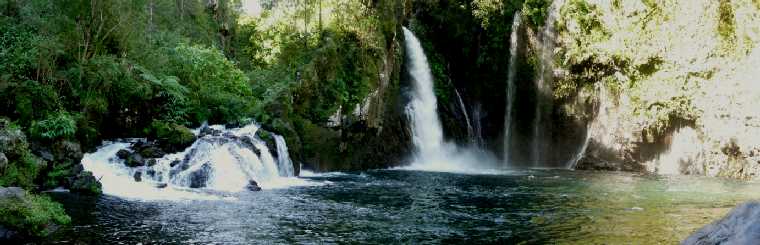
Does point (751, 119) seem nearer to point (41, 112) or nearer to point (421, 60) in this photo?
point (421, 60)

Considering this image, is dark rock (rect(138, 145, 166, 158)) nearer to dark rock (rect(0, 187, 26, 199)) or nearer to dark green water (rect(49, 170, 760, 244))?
dark green water (rect(49, 170, 760, 244))

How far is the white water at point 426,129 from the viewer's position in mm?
31812

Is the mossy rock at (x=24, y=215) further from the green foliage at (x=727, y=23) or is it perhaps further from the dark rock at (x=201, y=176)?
the green foliage at (x=727, y=23)

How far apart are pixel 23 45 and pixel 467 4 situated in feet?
78.3

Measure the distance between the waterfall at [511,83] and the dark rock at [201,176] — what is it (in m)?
20.2

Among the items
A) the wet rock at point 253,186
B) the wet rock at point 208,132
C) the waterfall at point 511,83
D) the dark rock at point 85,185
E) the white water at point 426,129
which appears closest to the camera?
the dark rock at point 85,185

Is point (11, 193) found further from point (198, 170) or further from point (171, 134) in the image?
point (171, 134)

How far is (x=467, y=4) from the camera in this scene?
35.8 metres

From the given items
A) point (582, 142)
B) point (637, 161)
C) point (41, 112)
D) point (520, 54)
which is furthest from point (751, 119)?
point (41, 112)

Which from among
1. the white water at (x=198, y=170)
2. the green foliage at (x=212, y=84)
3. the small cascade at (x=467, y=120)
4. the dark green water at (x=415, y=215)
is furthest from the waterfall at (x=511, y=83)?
the white water at (x=198, y=170)

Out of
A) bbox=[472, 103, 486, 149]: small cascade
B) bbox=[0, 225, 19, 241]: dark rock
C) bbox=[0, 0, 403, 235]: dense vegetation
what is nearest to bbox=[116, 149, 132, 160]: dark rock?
bbox=[0, 0, 403, 235]: dense vegetation

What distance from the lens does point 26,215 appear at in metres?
10.5

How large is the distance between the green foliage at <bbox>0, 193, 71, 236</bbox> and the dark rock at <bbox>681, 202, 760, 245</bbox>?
32.8 feet

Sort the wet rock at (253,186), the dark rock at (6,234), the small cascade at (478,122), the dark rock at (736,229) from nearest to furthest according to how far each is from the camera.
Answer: the dark rock at (736,229)
the dark rock at (6,234)
the wet rock at (253,186)
the small cascade at (478,122)
